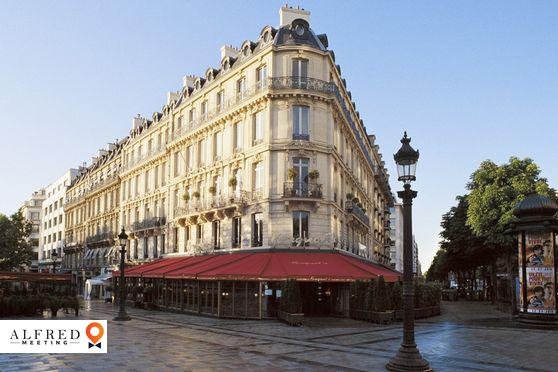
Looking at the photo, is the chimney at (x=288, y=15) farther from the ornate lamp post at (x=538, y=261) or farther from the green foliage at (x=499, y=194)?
the green foliage at (x=499, y=194)

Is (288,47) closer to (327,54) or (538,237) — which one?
(327,54)

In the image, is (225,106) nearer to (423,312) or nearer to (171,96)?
(171,96)

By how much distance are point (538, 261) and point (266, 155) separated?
15058 mm

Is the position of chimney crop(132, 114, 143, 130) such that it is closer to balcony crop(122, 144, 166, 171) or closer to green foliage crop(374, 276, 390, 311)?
balcony crop(122, 144, 166, 171)

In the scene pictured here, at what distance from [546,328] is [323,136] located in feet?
50.0

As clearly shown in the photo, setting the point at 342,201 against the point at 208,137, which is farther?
the point at 208,137

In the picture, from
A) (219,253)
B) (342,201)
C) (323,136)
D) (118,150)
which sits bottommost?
(219,253)

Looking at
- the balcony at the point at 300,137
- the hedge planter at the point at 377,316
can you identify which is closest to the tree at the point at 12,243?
the balcony at the point at 300,137

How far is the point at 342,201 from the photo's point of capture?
33.9 meters

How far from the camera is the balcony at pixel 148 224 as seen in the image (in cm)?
4228

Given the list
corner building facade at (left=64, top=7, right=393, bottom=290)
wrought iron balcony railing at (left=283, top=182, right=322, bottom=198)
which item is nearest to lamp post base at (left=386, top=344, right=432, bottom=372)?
corner building facade at (left=64, top=7, right=393, bottom=290)

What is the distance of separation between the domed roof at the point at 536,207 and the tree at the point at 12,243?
65817 mm

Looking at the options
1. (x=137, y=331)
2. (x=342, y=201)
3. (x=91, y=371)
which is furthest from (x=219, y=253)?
(x=91, y=371)

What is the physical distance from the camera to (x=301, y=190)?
2923 cm
